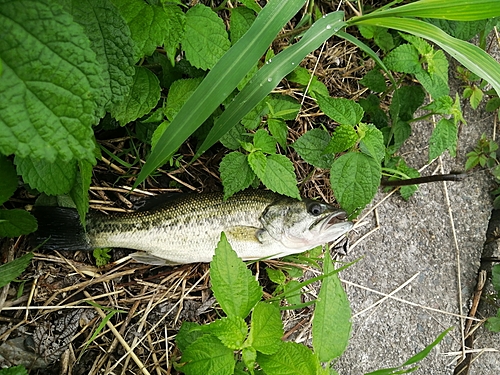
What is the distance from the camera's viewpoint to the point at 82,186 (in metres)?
1.65

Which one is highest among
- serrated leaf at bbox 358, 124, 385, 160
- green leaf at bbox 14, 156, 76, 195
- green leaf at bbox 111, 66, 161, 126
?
serrated leaf at bbox 358, 124, 385, 160

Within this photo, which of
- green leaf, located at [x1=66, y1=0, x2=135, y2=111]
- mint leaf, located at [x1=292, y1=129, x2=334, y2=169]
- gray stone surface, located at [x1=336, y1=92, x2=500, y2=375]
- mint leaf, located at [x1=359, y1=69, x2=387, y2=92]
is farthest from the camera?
gray stone surface, located at [x1=336, y1=92, x2=500, y2=375]

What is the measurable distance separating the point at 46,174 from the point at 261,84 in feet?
2.71

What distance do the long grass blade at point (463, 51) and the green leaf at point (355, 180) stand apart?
54cm

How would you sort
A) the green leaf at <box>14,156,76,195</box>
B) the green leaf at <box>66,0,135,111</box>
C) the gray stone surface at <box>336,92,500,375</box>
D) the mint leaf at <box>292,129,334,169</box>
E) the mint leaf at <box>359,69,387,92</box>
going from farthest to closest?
the gray stone surface at <box>336,92,500,375</box> < the mint leaf at <box>359,69,387,92</box> < the mint leaf at <box>292,129,334,169</box> < the green leaf at <box>14,156,76,195</box> < the green leaf at <box>66,0,135,111</box>

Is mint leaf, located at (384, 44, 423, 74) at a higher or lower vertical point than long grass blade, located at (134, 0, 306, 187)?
higher

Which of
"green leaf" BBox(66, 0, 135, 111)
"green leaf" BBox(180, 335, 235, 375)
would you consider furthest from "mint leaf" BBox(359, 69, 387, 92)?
"green leaf" BBox(180, 335, 235, 375)

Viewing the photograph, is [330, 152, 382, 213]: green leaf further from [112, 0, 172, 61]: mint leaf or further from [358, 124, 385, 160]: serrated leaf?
[112, 0, 172, 61]: mint leaf

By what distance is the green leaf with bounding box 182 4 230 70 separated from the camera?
5.83 ft

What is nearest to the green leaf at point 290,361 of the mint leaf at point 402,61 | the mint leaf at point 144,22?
the mint leaf at point 144,22

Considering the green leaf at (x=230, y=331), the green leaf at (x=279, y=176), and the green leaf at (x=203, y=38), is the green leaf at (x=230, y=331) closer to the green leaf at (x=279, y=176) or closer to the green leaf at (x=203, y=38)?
the green leaf at (x=279, y=176)

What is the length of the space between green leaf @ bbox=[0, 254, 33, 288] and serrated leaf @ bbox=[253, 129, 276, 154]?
1.05 meters

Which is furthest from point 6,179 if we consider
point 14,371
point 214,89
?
point 214,89

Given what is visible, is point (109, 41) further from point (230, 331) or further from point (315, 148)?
point (315, 148)
